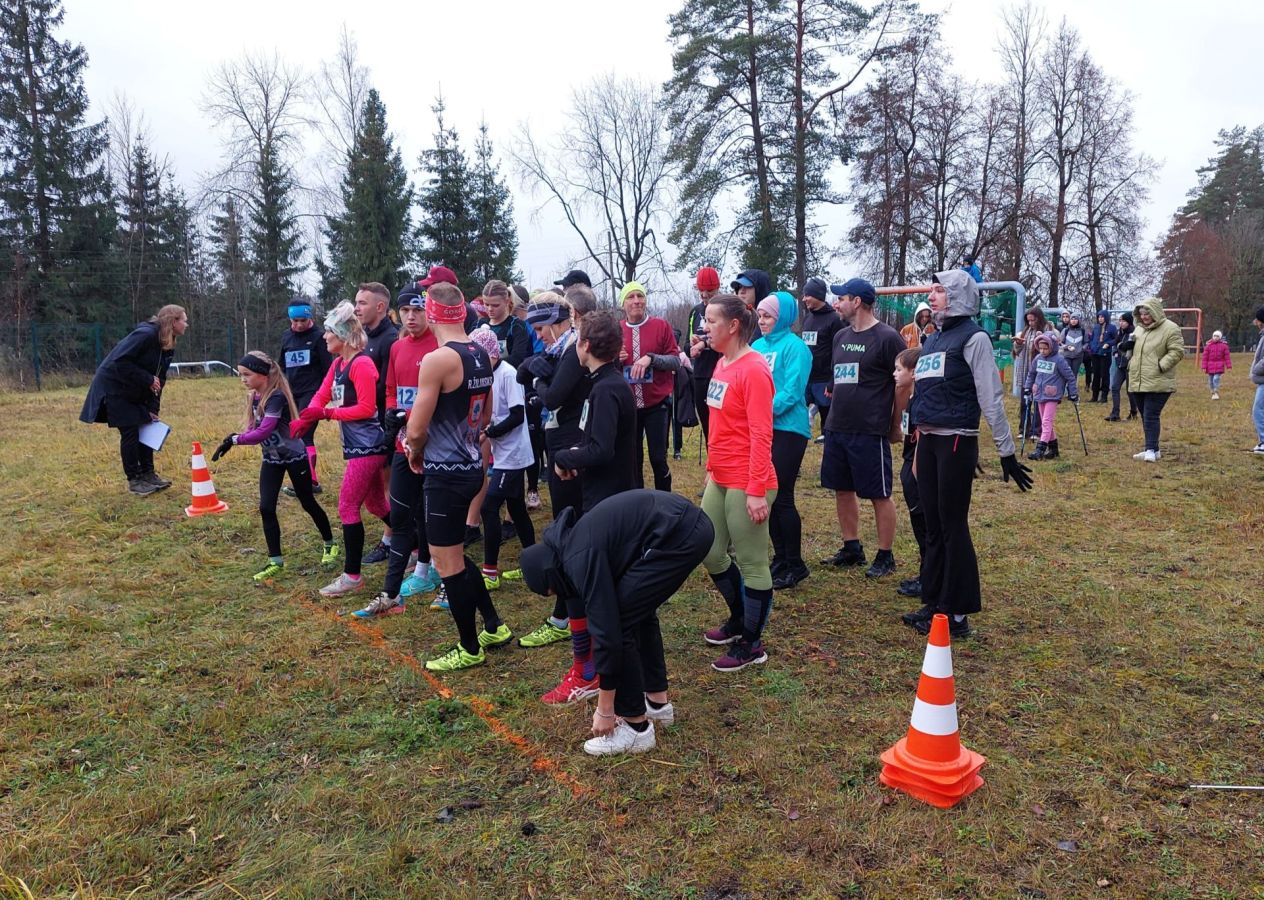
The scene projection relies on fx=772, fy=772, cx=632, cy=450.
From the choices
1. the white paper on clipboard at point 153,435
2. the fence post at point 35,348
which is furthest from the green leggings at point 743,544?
the fence post at point 35,348

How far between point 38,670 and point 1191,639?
6530 mm

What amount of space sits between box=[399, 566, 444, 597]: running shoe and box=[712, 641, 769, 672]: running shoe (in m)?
2.25

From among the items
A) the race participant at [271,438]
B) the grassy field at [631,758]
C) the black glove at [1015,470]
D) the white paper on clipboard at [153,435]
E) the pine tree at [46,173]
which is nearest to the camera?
the grassy field at [631,758]

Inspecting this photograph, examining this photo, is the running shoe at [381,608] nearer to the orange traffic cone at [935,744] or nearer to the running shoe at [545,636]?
the running shoe at [545,636]

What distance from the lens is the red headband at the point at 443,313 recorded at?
4.13 metres

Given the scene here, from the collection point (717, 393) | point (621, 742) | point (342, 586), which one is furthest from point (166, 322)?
point (621, 742)

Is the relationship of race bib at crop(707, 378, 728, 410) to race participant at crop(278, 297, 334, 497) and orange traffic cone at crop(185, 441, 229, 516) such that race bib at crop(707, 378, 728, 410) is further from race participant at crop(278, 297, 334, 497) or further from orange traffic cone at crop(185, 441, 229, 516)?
orange traffic cone at crop(185, 441, 229, 516)

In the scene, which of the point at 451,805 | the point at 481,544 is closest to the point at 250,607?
the point at 481,544

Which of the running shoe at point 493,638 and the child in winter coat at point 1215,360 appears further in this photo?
the child in winter coat at point 1215,360

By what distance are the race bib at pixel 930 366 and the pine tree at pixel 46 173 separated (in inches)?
1305

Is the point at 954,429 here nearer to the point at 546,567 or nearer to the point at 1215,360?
the point at 546,567

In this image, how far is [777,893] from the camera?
254 cm

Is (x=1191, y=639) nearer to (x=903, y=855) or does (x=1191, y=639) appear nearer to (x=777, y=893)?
(x=903, y=855)

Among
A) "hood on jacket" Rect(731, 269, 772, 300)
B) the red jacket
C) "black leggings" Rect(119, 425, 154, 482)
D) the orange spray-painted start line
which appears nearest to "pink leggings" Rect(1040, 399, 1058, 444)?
"hood on jacket" Rect(731, 269, 772, 300)
